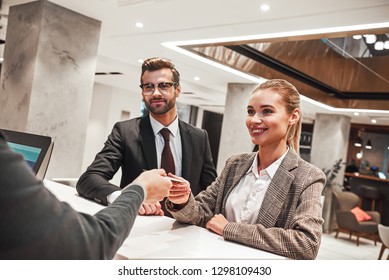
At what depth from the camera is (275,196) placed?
130 centimetres

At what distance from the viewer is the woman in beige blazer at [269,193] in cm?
115

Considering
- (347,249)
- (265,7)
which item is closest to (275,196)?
(265,7)

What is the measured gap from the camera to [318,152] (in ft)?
31.8

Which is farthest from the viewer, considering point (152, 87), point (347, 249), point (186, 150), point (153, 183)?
point (347, 249)

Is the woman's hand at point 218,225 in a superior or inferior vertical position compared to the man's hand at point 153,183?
inferior

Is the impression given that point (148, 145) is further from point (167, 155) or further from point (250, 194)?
point (250, 194)

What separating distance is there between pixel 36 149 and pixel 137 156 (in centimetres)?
60

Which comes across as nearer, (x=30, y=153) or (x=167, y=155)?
(x=30, y=153)

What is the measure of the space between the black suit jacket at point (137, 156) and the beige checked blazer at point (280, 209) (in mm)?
348

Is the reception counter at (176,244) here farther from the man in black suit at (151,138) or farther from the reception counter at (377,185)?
the reception counter at (377,185)

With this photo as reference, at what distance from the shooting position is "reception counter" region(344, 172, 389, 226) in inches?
338

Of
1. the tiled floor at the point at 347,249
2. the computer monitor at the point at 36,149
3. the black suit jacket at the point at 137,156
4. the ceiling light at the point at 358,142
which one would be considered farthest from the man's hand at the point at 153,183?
the ceiling light at the point at 358,142

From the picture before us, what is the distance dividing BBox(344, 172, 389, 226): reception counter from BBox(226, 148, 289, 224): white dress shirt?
26.7 feet

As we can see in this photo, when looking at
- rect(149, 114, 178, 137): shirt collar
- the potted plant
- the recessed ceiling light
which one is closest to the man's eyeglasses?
rect(149, 114, 178, 137): shirt collar
